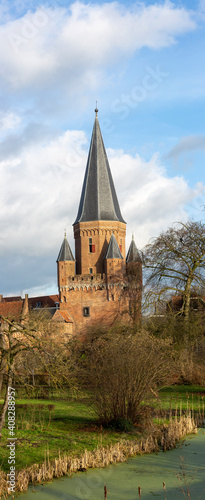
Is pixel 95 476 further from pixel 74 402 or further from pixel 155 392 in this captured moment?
pixel 74 402

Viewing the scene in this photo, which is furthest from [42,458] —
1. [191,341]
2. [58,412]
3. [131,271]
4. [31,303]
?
[31,303]

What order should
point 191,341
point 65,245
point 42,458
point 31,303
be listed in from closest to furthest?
1. point 42,458
2. point 191,341
3. point 65,245
4. point 31,303

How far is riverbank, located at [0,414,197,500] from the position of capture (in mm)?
11721

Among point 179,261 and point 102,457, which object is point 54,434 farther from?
point 179,261

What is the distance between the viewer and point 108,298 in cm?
5316

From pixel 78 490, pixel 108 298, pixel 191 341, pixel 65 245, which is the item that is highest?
pixel 65 245

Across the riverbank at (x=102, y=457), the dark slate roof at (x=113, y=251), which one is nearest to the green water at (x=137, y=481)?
the riverbank at (x=102, y=457)

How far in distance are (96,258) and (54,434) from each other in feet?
130

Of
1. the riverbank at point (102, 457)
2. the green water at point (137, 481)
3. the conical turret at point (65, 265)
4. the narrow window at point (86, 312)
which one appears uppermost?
the conical turret at point (65, 265)

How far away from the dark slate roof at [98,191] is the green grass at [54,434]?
3675cm

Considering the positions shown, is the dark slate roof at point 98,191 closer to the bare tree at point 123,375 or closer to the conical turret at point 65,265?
the conical turret at point 65,265

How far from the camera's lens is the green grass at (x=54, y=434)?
1379 centimetres

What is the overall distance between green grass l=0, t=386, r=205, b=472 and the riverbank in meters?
0.51

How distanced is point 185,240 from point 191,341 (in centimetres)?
681
